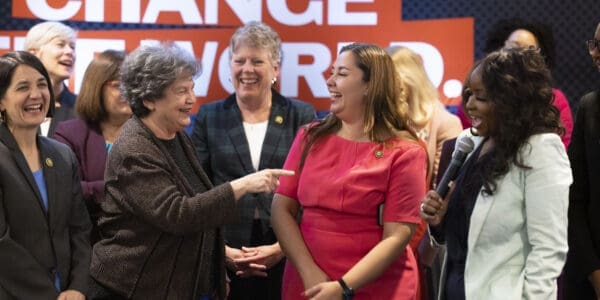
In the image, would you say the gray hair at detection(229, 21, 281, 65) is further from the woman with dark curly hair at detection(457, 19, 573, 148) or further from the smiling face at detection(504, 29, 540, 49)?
the smiling face at detection(504, 29, 540, 49)

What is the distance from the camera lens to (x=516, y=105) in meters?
2.96

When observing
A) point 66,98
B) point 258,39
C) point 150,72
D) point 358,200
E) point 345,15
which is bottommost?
point 358,200

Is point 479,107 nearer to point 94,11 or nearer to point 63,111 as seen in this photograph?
point 63,111

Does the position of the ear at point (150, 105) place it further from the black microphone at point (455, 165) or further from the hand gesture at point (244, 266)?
the black microphone at point (455, 165)

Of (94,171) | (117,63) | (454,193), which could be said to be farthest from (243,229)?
(454,193)

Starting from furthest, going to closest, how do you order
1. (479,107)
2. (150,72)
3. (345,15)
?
(345,15)
(150,72)
(479,107)

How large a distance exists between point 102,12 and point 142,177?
8.80 ft

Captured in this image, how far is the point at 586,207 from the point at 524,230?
0.76 meters

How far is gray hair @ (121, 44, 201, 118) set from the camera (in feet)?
11.9

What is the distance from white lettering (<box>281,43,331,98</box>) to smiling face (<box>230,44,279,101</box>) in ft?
3.62

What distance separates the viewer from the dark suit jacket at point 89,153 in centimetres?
429

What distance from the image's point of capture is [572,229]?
141 inches

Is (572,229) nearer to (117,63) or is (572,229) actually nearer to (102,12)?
(117,63)

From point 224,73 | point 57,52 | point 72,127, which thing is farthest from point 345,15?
point 72,127
